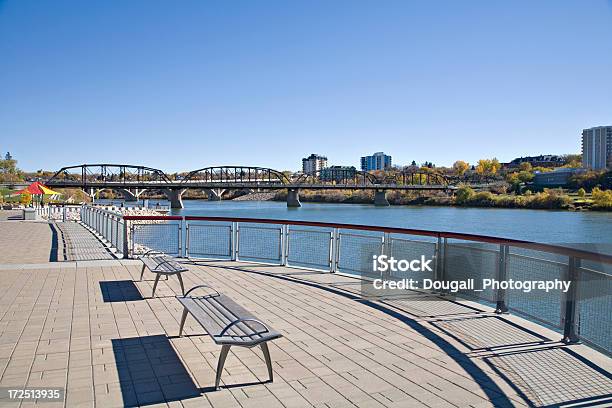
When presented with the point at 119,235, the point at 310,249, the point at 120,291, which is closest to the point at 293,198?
the point at 119,235

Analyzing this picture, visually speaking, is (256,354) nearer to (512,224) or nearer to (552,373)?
(552,373)

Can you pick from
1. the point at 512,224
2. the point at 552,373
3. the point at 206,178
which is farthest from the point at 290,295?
the point at 206,178

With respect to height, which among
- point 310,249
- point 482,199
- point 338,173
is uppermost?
point 338,173

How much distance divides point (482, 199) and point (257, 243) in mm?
70136

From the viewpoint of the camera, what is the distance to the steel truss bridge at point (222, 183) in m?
75.2

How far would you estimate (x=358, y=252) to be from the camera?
9.46 m

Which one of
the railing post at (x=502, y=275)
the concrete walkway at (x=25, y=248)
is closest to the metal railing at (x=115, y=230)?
the concrete walkway at (x=25, y=248)

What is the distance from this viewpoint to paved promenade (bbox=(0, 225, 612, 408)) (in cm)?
421

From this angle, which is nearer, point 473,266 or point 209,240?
point 473,266

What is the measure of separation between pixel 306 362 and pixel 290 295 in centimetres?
306

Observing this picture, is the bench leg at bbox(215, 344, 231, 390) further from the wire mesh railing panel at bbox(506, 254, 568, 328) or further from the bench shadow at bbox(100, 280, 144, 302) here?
the bench shadow at bbox(100, 280, 144, 302)

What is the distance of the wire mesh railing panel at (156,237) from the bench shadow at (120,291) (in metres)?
3.65

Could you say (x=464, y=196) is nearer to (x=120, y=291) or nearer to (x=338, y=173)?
(x=338, y=173)

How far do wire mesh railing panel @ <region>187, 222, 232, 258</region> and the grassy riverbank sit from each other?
2400 inches
